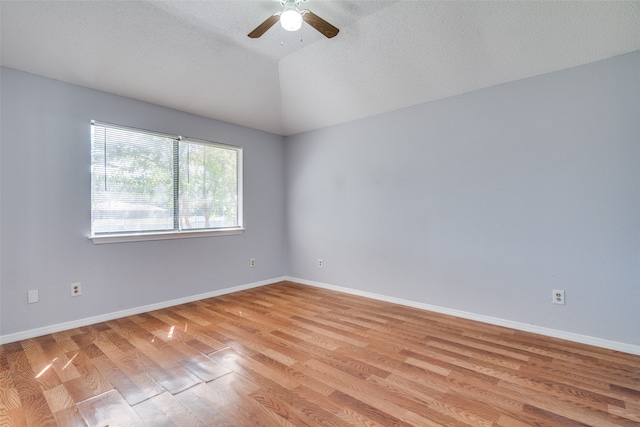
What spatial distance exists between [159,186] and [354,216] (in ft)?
7.93

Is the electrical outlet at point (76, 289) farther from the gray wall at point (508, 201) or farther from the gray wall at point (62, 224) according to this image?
the gray wall at point (508, 201)

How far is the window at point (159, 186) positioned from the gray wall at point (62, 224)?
0.11 m

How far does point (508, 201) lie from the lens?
116 inches

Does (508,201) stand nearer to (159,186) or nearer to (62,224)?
(159,186)

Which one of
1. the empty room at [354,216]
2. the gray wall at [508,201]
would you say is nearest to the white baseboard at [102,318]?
the empty room at [354,216]

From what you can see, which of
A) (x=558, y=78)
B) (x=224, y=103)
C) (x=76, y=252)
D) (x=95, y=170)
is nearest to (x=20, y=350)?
(x=76, y=252)

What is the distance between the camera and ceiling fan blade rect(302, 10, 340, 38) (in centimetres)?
220

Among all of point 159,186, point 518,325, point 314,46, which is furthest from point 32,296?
point 518,325

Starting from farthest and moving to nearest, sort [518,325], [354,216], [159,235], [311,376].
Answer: [354,216], [159,235], [518,325], [311,376]

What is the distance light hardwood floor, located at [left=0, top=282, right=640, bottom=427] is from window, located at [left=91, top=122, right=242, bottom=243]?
1.05 meters

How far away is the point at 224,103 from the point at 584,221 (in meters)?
3.86

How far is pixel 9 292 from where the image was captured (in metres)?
2.61

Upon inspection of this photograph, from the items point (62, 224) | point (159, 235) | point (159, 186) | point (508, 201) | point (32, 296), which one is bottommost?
point (32, 296)

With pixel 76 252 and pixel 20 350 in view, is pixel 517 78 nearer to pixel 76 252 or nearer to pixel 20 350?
pixel 76 252
